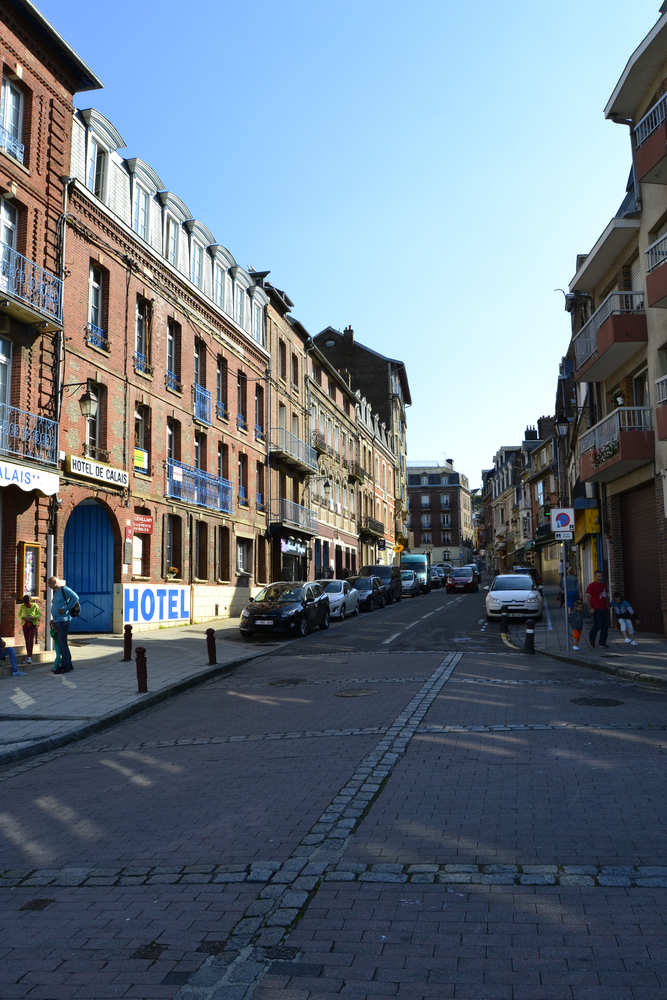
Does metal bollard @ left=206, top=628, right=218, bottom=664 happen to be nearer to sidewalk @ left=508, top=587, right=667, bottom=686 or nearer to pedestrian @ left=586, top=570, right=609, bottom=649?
sidewalk @ left=508, top=587, right=667, bottom=686

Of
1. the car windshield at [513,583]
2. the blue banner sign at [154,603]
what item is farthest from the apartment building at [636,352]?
the blue banner sign at [154,603]

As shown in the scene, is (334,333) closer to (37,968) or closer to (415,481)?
(415,481)

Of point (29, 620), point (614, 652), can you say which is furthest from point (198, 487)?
point (614, 652)

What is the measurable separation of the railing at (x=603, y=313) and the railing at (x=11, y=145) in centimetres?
1453

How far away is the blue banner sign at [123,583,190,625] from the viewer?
75.0 ft

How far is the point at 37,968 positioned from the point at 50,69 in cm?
2079

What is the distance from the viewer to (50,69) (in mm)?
19844

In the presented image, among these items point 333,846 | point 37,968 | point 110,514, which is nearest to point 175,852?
point 333,846

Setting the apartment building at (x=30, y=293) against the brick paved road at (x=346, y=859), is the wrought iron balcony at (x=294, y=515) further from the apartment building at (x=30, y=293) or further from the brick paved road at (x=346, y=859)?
the brick paved road at (x=346, y=859)

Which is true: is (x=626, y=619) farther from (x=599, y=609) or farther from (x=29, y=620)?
(x=29, y=620)

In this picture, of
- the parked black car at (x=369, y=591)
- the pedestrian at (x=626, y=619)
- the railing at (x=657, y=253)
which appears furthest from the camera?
the parked black car at (x=369, y=591)

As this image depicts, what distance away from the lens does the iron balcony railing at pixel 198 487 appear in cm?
2627

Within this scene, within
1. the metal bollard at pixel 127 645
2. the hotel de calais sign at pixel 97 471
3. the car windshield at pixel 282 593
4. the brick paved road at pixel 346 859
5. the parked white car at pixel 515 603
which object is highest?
the hotel de calais sign at pixel 97 471

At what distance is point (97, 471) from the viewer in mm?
21281
